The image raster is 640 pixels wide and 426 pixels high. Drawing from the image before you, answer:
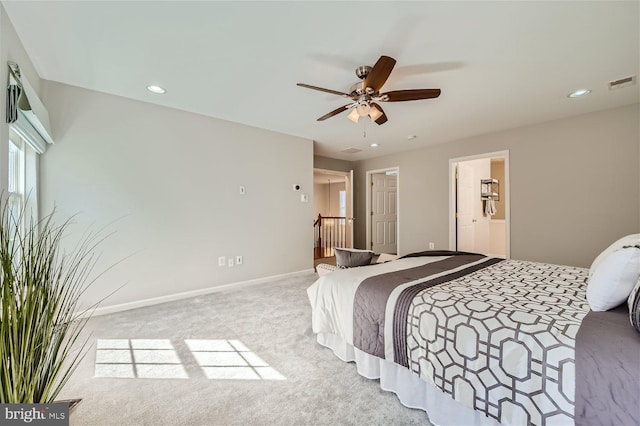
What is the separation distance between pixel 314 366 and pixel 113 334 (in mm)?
1935

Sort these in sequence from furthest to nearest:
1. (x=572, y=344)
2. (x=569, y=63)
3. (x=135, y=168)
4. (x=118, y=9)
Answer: (x=135, y=168)
(x=569, y=63)
(x=118, y=9)
(x=572, y=344)

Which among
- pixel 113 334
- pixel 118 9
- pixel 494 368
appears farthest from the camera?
pixel 113 334

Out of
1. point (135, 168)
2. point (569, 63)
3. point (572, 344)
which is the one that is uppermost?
point (569, 63)

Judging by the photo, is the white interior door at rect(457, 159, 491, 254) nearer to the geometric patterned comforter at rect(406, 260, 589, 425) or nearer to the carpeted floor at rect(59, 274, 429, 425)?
the geometric patterned comforter at rect(406, 260, 589, 425)

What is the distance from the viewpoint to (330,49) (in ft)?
6.77

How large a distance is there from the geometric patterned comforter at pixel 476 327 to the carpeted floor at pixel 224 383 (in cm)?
26

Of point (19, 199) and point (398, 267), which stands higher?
point (19, 199)

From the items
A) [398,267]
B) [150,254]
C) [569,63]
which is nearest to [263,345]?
[398,267]

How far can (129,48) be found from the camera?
82.7 inches

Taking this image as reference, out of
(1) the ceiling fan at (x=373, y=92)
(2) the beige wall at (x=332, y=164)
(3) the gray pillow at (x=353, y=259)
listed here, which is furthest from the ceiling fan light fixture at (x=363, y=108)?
(2) the beige wall at (x=332, y=164)

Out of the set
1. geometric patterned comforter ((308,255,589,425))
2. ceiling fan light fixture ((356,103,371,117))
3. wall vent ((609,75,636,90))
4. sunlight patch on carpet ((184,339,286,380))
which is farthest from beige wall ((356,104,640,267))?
sunlight patch on carpet ((184,339,286,380))

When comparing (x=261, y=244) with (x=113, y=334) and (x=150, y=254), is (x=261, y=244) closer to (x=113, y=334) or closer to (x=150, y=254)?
(x=150, y=254)

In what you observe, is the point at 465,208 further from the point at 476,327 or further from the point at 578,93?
the point at 476,327

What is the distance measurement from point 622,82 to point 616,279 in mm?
2626
